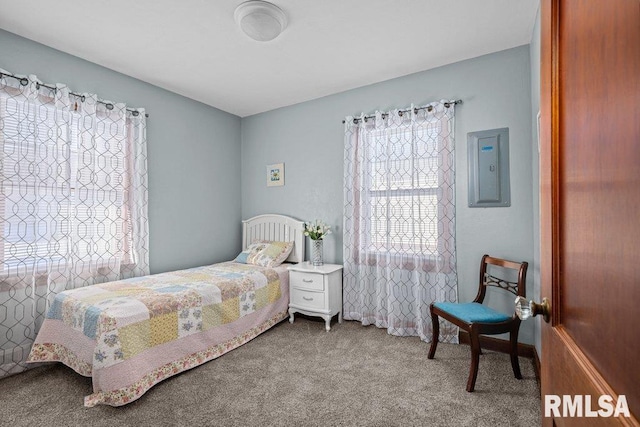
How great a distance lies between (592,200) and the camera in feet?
1.84

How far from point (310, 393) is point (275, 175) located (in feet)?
8.88

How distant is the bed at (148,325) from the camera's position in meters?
1.96

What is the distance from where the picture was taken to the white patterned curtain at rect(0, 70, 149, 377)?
7.64ft

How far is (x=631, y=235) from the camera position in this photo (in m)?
0.44

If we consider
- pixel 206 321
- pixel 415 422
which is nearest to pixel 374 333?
pixel 415 422

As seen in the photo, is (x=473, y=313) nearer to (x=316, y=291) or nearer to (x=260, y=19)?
(x=316, y=291)

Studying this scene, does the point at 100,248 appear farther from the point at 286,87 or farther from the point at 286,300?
the point at 286,87

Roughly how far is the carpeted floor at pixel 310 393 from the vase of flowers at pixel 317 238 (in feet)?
3.29

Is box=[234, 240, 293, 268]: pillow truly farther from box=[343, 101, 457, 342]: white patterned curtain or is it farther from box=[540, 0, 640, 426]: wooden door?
box=[540, 0, 640, 426]: wooden door

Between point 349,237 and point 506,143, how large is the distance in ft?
5.68

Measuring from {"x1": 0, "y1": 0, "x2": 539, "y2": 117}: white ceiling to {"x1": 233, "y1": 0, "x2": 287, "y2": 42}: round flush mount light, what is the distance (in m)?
0.05

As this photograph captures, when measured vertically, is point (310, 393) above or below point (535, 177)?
below

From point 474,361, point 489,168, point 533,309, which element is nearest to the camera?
point 533,309

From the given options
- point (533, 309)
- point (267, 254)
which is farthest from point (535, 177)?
point (267, 254)
